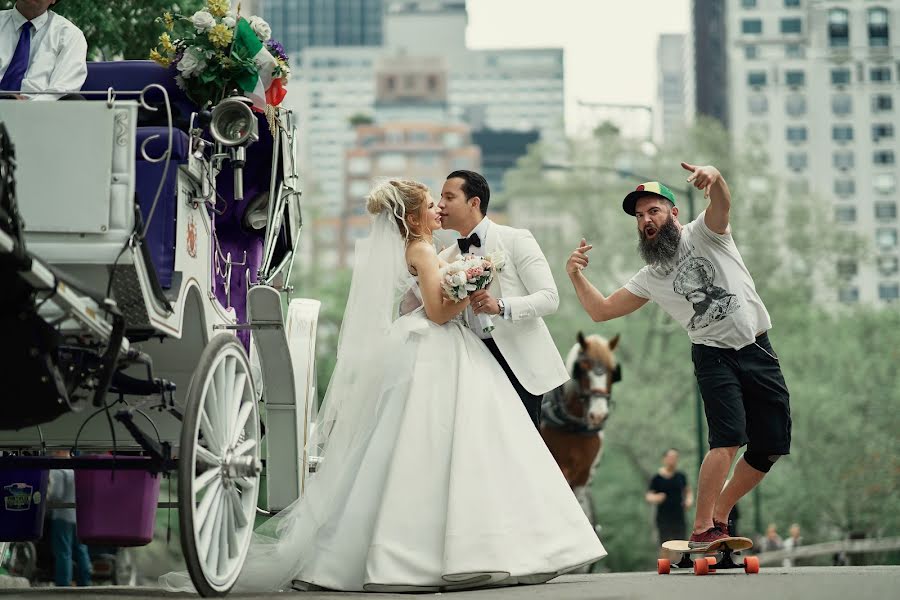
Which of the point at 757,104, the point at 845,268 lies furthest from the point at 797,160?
the point at 845,268

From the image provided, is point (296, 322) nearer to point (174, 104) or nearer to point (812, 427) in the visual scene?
point (174, 104)

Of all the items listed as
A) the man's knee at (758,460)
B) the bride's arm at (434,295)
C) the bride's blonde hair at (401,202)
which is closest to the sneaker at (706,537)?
the man's knee at (758,460)

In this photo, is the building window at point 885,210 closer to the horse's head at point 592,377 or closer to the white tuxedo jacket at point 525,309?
the horse's head at point 592,377

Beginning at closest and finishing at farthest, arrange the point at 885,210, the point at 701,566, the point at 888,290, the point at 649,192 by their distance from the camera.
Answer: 1. the point at 701,566
2. the point at 649,192
3. the point at 885,210
4. the point at 888,290

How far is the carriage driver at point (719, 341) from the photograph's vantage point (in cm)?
863

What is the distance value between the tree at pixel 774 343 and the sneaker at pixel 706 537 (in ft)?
84.3

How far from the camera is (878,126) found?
105062mm

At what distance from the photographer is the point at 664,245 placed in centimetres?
891

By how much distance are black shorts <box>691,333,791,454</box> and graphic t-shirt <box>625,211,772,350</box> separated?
0.30 feet

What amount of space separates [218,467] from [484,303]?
1956 mm

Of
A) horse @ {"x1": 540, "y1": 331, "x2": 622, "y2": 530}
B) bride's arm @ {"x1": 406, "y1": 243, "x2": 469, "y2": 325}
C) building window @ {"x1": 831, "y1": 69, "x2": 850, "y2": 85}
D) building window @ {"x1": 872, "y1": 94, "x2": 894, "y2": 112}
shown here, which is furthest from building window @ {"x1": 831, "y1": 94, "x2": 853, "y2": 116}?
bride's arm @ {"x1": 406, "y1": 243, "x2": 469, "y2": 325}

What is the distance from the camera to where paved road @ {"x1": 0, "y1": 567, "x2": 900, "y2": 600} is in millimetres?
6895

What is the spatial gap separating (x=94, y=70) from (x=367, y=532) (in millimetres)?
3002

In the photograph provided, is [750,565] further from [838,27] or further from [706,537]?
[838,27]
